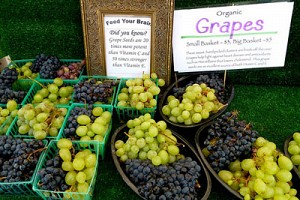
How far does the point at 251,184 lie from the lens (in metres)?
1.21

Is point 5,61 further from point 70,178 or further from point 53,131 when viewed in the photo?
point 70,178

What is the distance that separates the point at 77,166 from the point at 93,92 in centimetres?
39

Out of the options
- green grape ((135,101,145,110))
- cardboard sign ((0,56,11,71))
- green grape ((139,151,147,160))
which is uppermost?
cardboard sign ((0,56,11,71))

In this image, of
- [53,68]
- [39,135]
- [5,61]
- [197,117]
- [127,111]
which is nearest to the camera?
[39,135]

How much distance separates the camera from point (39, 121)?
134 centimetres

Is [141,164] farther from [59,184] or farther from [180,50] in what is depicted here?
[180,50]

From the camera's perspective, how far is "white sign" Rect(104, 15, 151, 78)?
151 cm

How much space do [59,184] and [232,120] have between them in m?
0.72

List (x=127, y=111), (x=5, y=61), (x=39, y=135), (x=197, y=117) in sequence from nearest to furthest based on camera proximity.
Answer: (x=39, y=135)
(x=197, y=117)
(x=127, y=111)
(x=5, y=61)

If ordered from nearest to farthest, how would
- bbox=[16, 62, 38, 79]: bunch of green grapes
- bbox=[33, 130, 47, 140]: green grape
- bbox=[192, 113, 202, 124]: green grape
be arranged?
bbox=[33, 130, 47, 140]: green grape < bbox=[192, 113, 202, 124]: green grape < bbox=[16, 62, 38, 79]: bunch of green grapes

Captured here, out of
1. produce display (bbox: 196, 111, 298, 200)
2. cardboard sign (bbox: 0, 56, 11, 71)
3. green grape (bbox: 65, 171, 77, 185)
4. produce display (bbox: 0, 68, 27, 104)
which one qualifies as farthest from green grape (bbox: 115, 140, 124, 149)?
cardboard sign (bbox: 0, 56, 11, 71)

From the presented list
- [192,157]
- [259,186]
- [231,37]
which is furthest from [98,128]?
[231,37]

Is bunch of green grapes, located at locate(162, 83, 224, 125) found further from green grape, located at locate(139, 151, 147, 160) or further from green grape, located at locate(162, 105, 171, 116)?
green grape, located at locate(139, 151, 147, 160)

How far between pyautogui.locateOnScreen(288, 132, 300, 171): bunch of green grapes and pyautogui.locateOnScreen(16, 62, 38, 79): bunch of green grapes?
1234 millimetres
